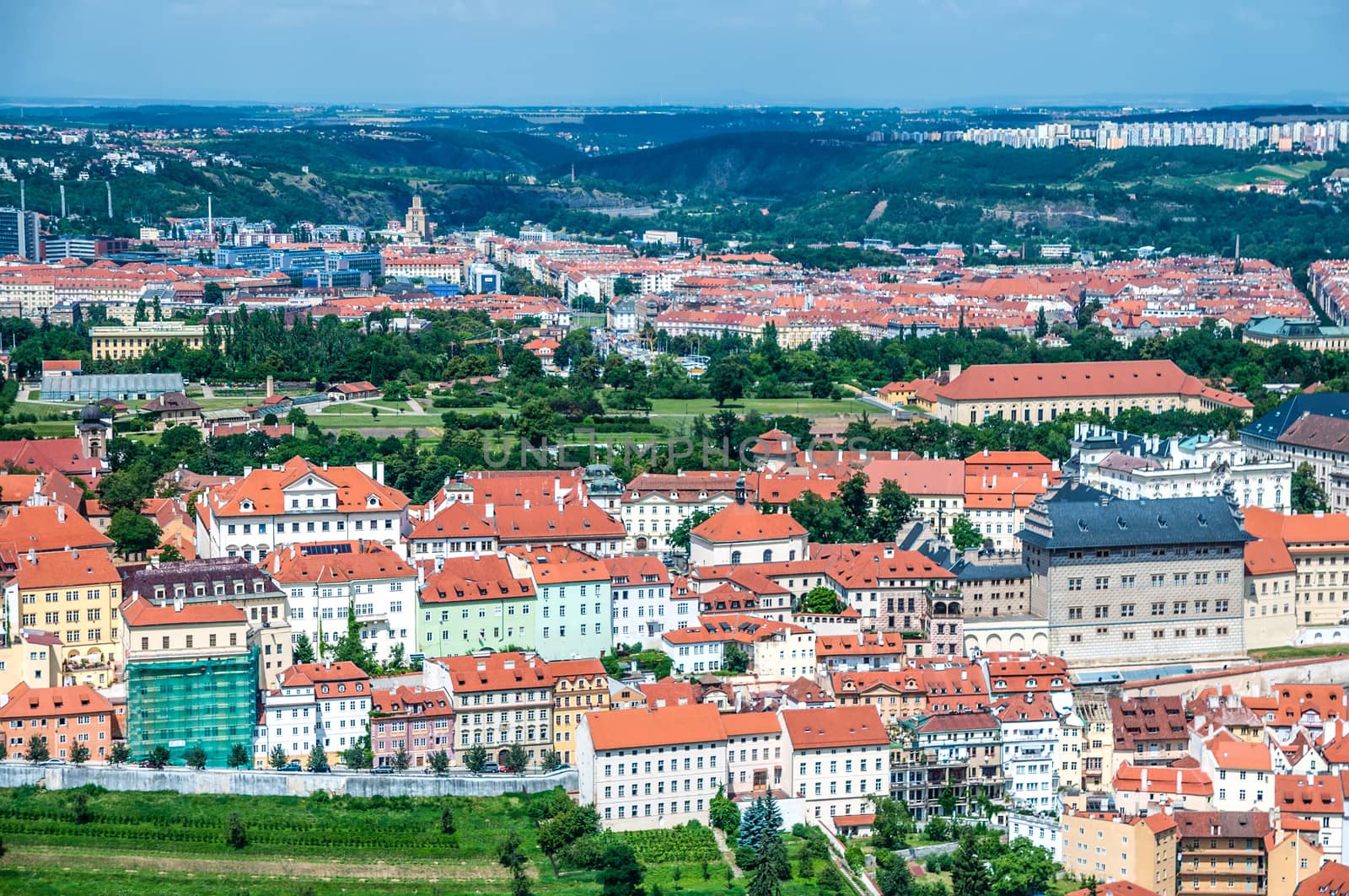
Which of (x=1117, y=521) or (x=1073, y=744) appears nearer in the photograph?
(x=1073, y=744)

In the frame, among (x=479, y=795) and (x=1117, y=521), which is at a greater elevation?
(x=1117, y=521)

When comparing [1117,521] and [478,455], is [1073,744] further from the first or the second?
[478,455]

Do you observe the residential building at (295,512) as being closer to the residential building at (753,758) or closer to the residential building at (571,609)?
the residential building at (571,609)

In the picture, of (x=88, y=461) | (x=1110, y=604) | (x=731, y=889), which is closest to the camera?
(x=731, y=889)

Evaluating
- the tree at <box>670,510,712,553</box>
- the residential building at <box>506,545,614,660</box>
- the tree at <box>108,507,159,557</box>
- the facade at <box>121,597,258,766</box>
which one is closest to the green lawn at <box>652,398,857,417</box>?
the tree at <box>670,510,712,553</box>

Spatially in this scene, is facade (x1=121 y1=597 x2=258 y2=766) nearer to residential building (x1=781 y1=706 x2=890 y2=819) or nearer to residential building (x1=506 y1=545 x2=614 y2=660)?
residential building (x1=506 y1=545 x2=614 y2=660)

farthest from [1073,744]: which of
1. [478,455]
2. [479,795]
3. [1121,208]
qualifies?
[1121,208]

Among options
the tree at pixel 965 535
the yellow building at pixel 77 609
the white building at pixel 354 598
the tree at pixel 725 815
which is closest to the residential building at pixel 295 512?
the white building at pixel 354 598

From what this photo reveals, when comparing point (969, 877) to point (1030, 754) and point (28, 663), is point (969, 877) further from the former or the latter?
point (28, 663)
